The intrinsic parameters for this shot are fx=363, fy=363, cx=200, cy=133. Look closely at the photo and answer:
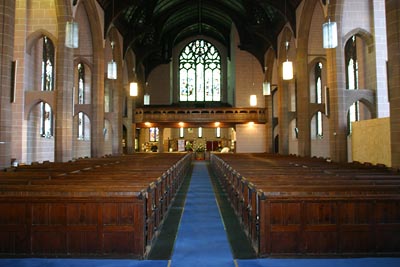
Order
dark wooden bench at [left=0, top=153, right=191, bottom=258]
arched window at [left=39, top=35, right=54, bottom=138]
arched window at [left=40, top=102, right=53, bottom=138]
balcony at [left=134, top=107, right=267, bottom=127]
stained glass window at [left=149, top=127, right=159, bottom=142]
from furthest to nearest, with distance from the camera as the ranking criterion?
stained glass window at [left=149, top=127, right=159, bottom=142]
balcony at [left=134, top=107, right=267, bottom=127]
arched window at [left=39, top=35, right=54, bottom=138]
arched window at [left=40, top=102, right=53, bottom=138]
dark wooden bench at [left=0, top=153, right=191, bottom=258]

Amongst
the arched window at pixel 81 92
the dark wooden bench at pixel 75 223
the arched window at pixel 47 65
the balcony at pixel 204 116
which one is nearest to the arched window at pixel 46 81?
the arched window at pixel 47 65

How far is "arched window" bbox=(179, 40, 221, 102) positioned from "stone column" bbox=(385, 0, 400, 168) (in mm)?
27845

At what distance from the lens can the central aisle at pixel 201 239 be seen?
499 centimetres

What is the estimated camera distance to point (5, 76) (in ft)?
28.3

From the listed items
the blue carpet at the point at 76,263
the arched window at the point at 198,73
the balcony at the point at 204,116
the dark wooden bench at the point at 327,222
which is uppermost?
the arched window at the point at 198,73

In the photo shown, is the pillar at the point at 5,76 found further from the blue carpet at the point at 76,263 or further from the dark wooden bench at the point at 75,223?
the blue carpet at the point at 76,263

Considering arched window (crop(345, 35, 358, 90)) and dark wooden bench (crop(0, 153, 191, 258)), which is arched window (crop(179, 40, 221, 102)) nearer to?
arched window (crop(345, 35, 358, 90))

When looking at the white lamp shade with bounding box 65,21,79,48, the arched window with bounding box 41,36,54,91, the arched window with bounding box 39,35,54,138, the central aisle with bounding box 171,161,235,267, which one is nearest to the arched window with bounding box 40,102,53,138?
the arched window with bounding box 39,35,54,138

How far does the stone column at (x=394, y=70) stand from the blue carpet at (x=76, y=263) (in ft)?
20.8

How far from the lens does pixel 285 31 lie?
65.4 ft

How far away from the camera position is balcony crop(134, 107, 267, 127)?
26.3m

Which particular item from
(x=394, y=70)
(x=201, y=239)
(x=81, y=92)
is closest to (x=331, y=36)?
(x=394, y=70)

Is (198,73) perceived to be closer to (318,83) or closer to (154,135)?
(154,135)

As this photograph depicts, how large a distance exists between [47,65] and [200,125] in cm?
1314
